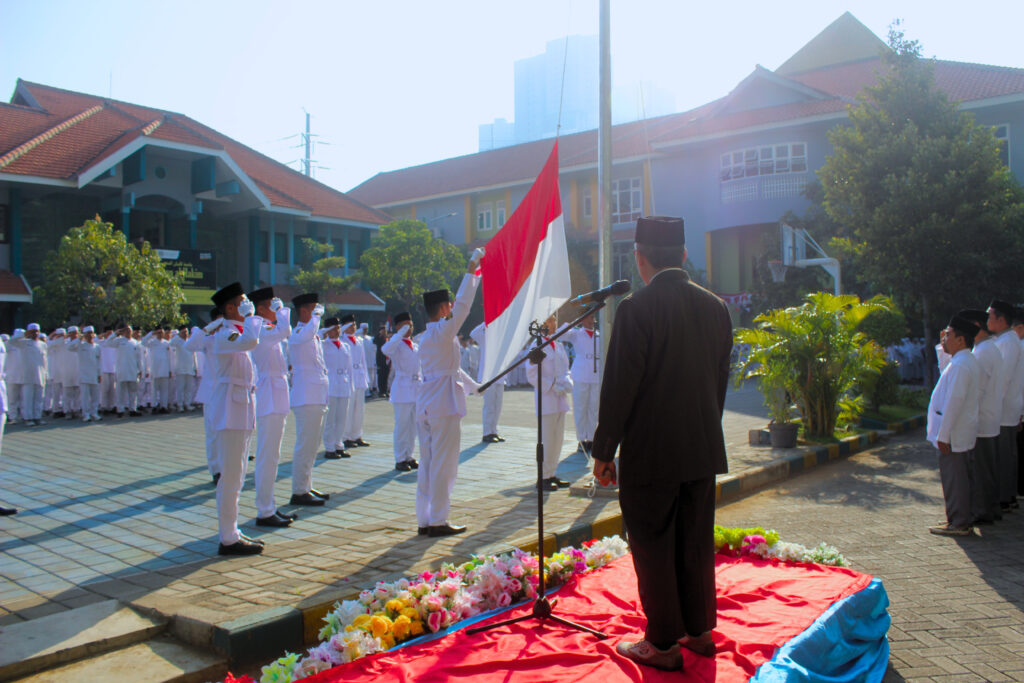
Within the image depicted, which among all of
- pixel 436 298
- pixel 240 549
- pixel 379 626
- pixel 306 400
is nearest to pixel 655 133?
pixel 306 400

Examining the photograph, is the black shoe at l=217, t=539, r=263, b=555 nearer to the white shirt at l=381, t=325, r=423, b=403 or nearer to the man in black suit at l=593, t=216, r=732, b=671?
the man in black suit at l=593, t=216, r=732, b=671

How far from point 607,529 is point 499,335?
217cm

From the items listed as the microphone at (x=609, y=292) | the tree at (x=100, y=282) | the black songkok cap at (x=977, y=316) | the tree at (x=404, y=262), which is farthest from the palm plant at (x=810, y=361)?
the tree at (x=404, y=262)

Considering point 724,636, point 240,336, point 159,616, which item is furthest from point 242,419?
point 724,636

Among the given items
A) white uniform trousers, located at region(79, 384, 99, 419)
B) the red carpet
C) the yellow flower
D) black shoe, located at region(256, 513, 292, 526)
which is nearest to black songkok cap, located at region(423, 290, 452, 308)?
black shoe, located at region(256, 513, 292, 526)

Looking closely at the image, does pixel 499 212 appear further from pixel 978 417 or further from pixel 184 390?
pixel 978 417

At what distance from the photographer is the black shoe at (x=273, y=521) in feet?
21.3

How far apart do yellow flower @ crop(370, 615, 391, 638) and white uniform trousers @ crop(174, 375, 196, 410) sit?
15593mm

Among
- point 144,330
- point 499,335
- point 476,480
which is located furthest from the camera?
point 144,330

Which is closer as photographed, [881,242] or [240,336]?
[240,336]

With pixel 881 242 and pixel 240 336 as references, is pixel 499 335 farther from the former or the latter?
pixel 881 242

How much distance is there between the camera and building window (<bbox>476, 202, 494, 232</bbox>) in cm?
3784

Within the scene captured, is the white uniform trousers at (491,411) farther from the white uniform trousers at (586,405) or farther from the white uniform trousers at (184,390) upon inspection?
the white uniform trousers at (184,390)

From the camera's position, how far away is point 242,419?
18.7 feet
